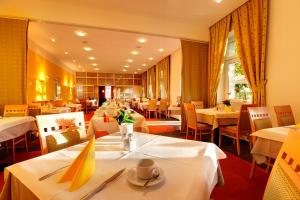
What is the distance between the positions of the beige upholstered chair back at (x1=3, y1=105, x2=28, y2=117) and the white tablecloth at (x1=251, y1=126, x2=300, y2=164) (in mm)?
4029

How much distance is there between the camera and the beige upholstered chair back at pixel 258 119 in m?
2.12

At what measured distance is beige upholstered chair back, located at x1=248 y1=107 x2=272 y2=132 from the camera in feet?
6.94

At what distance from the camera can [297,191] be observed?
23.8 inches

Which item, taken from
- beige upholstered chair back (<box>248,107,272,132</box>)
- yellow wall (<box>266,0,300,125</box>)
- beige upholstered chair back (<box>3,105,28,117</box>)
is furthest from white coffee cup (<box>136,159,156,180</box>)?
beige upholstered chair back (<box>3,105,28,117</box>)

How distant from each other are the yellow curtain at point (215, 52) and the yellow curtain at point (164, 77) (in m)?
3.45

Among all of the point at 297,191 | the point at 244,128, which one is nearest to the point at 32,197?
the point at 297,191

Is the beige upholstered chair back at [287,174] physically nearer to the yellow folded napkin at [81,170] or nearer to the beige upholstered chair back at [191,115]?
the yellow folded napkin at [81,170]

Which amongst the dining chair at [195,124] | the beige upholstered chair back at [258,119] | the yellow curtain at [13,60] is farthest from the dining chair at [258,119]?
the yellow curtain at [13,60]

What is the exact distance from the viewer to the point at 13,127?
2703mm

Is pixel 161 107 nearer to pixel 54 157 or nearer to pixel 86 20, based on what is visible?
pixel 86 20

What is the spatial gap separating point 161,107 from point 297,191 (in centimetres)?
732

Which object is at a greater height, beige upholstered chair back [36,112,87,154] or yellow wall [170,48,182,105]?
yellow wall [170,48,182,105]

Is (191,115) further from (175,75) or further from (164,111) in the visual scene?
(164,111)

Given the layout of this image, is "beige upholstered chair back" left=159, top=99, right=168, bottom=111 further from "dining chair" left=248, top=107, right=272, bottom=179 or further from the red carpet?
"dining chair" left=248, top=107, right=272, bottom=179
